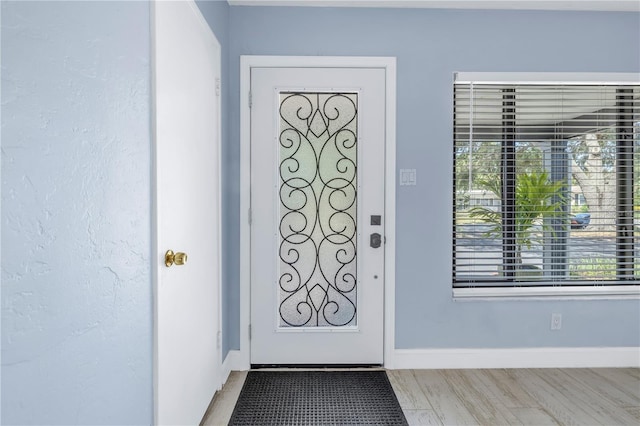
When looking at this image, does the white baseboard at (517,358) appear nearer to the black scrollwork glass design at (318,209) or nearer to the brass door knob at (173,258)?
the black scrollwork glass design at (318,209)

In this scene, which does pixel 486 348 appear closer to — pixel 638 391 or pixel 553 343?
pixel 553 343

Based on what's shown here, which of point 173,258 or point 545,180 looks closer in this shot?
point 173,258

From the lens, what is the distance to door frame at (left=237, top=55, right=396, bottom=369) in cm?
274

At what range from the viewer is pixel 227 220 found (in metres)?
2.73

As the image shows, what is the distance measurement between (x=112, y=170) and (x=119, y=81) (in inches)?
10.9

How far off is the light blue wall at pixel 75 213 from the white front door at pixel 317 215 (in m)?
1.38

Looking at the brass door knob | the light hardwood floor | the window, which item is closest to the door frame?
the light hardwood floor

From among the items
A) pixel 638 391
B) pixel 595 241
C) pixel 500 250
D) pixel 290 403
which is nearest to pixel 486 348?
pixel 500 250

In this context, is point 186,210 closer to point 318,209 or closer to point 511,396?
point 318,209

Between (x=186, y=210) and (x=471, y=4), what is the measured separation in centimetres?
234

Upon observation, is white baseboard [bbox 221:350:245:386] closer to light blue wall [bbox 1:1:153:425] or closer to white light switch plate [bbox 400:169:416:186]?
light blue wall [bbox 1:1:153:425]

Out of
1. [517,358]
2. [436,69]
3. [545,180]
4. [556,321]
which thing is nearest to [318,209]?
[436,69]

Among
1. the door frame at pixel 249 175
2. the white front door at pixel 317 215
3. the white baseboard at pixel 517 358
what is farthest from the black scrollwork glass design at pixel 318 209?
the white baseboard at pixel 517 358

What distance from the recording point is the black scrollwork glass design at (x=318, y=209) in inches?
109
